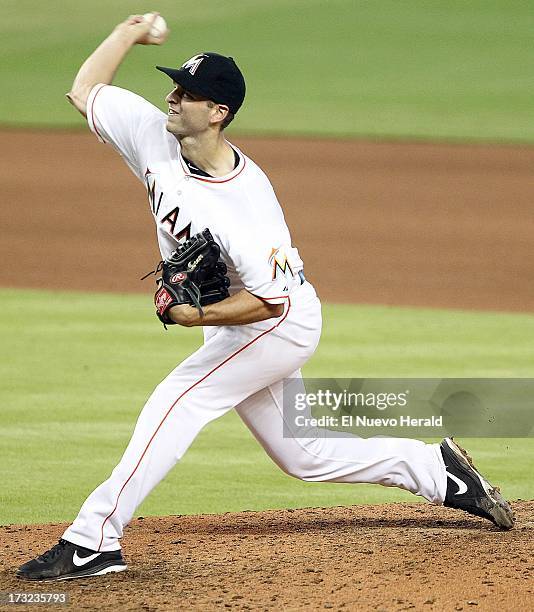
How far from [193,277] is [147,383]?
12.6 ft

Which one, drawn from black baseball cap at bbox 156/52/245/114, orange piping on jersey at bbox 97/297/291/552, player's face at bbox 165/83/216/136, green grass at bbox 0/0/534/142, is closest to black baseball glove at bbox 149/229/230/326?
orange piping on jersey at bbox 97/297/291/552

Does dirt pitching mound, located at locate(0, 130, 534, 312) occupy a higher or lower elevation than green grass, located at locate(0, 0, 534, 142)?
lower

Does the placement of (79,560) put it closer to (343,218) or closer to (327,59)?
(343,218)

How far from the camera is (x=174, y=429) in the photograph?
4.54 meters

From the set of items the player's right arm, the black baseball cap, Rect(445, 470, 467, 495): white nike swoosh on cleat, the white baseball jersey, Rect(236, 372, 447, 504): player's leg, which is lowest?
Rect(445, 470, 467, 495): white nike swoosh on cleat

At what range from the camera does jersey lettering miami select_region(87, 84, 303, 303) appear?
442 cm

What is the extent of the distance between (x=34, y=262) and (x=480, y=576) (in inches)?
370

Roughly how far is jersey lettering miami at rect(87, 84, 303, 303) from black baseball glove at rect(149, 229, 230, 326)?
80 mm

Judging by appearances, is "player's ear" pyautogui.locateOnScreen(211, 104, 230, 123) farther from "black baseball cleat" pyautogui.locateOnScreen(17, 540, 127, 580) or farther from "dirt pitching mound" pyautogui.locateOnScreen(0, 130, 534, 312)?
"dirt pitching mound" pyautogui.locateOnScreen(0, 130, 534, 312)

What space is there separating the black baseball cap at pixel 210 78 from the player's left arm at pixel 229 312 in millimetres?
719

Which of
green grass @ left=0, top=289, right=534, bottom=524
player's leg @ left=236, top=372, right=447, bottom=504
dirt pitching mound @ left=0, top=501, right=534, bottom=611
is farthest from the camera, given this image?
green grass @ left=0, top=289, right=534, bottom=524

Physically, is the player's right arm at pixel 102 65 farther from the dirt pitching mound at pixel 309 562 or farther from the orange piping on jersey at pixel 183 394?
the dirt pitching mound at pixel 309 562

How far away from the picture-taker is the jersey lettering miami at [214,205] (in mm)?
4422

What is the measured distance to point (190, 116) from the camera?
4.54 meters
